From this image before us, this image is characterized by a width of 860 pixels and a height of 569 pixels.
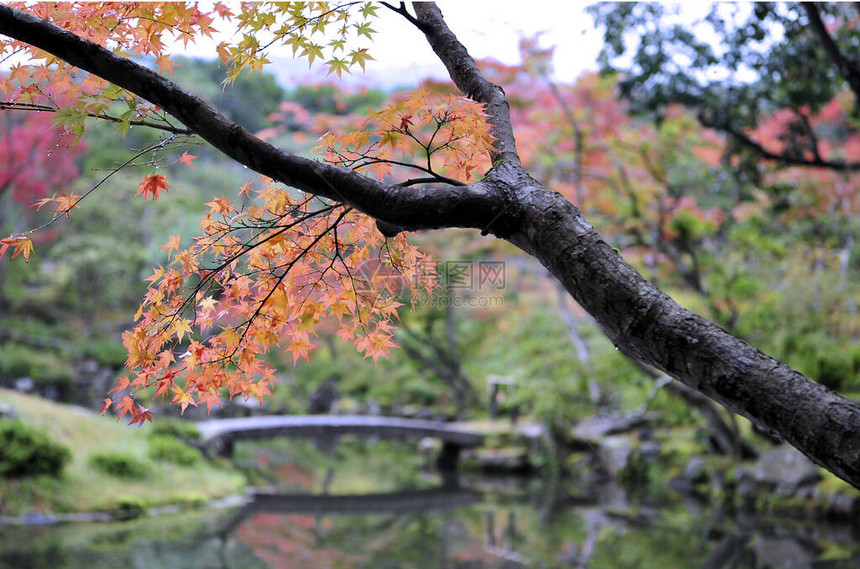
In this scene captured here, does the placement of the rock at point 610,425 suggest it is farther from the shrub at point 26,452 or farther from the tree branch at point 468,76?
the tree branch at point 468,76

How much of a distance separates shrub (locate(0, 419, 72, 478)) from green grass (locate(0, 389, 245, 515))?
0.27ft

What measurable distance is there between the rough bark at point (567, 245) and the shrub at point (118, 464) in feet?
18.9

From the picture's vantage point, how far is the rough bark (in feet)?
4.16

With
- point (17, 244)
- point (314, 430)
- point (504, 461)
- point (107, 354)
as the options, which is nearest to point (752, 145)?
point (17, 244)

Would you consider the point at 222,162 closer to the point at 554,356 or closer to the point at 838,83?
the point at 554,356

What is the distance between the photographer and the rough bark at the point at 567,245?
1269mm

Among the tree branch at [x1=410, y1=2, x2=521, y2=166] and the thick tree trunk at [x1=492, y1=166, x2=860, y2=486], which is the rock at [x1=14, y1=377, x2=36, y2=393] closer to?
the tree branch at [x1=410, y1=2, x2=521, y2=166]

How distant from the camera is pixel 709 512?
6723mm

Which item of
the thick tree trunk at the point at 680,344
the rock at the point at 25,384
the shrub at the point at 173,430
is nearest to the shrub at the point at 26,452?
the shrub at the point at 173,430

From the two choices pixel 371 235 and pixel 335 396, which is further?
pixel 335 396

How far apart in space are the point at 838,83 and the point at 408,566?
199 inches

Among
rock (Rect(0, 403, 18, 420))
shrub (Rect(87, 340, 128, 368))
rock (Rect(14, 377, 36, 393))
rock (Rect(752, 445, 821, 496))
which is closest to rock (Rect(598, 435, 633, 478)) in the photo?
rock (Rect(752, 445, 821, 496))

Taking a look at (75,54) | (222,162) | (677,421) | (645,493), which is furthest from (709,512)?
(222,162)

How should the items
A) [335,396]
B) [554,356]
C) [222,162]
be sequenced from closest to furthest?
[554,356] → [335,396] → [222,162]
